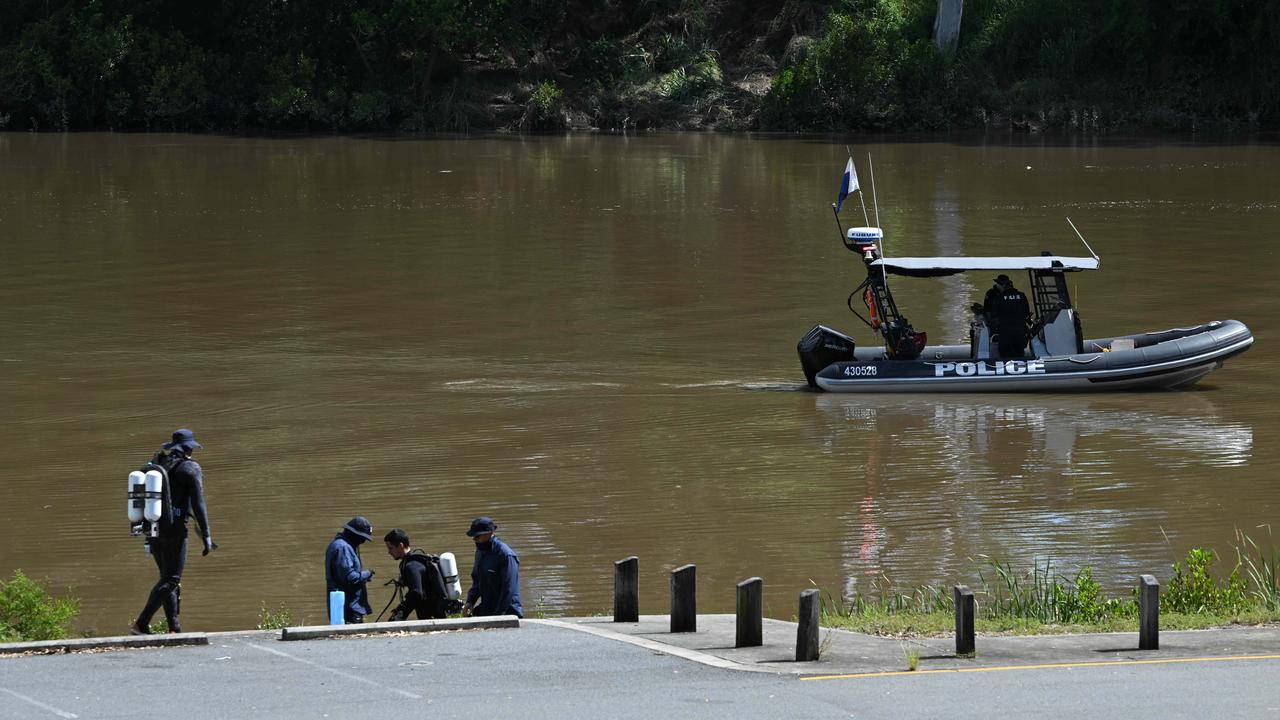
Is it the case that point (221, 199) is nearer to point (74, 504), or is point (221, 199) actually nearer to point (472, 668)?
point (74, 504)

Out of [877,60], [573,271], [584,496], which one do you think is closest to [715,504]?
[584,496]

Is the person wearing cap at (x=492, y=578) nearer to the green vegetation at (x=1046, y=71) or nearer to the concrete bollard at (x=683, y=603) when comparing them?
the concrete bollard at (x=683, y=603)

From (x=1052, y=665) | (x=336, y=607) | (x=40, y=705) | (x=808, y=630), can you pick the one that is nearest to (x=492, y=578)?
(x=336, y=607)

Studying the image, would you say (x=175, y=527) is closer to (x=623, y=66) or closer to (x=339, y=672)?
(x=339, y=672)

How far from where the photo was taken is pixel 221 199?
145ft

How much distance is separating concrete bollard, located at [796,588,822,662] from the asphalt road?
390 millimetres

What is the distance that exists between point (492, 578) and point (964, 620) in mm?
3275

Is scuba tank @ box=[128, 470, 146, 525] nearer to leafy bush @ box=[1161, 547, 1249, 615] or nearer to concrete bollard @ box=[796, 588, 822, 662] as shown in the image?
concrete bollard @ box=[796, 588, 822, 662]

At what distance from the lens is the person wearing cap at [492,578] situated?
12094 millimetres

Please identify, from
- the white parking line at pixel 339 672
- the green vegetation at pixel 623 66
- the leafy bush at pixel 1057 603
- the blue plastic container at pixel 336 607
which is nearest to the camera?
the white parking line at pixel 339 672

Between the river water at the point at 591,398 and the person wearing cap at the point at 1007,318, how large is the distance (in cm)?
68

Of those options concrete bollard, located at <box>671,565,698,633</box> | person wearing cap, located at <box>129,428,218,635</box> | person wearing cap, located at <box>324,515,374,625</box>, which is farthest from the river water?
concrete bollard, located at <box>671,565,698,633</box>

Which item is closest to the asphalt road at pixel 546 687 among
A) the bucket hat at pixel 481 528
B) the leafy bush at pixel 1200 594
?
the bucket hat at pixel 481 528

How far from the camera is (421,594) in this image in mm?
12273
